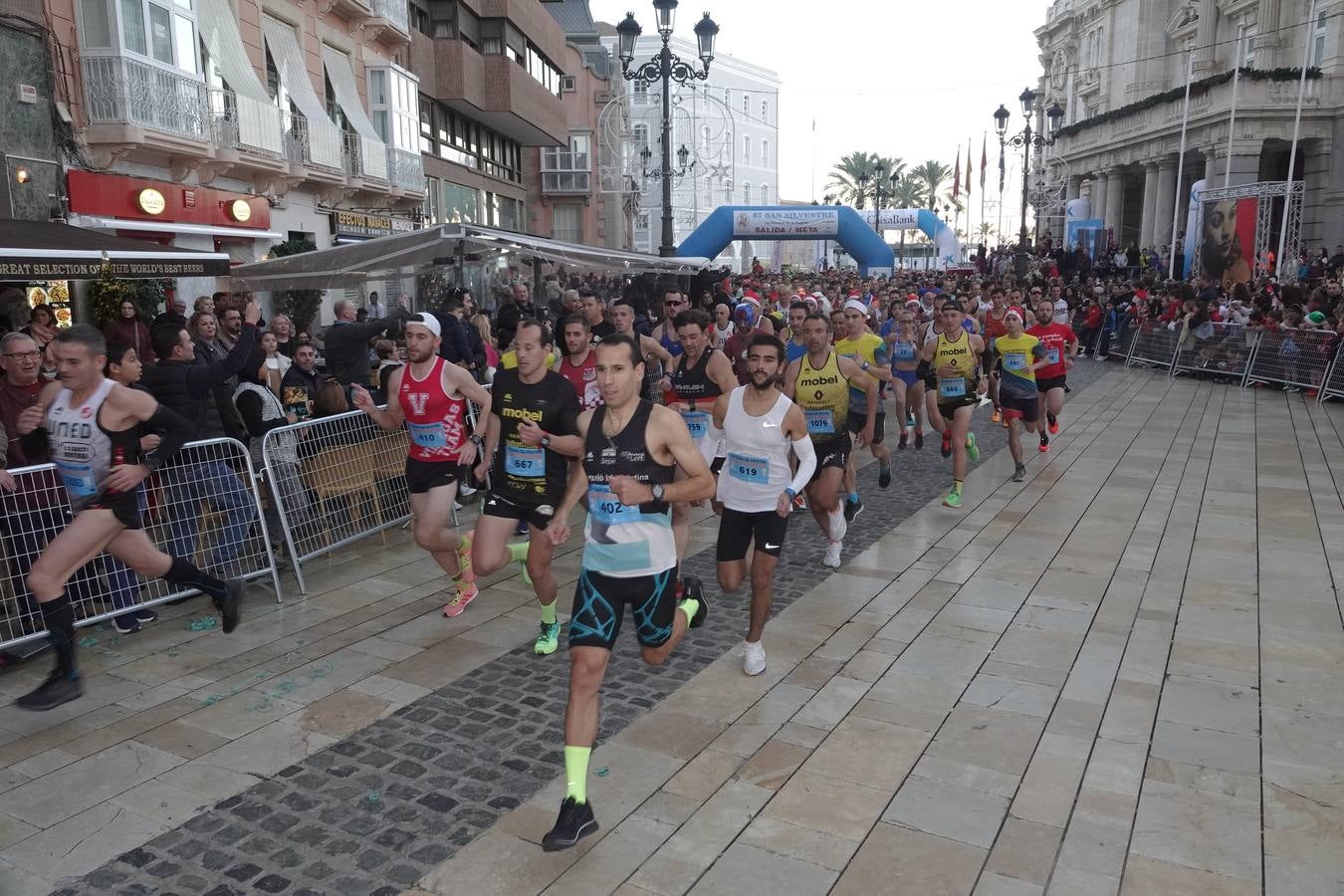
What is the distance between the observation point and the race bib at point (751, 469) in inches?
208

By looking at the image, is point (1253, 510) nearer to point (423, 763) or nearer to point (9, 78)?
point (423, 763)

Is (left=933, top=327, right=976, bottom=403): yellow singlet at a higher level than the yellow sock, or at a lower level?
higher

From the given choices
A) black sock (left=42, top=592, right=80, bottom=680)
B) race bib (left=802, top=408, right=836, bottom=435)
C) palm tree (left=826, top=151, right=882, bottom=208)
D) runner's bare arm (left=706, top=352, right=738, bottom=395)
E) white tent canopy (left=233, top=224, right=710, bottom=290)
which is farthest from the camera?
palm tree (left=826, top=151, right=882, bottom=208)

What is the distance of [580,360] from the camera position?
660 cm

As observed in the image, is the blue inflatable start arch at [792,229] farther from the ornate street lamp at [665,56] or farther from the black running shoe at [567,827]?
the black running shoe at [567,827]

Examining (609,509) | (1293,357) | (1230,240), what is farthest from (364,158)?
(1230,240)

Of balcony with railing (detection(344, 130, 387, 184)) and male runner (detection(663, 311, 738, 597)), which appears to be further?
balcony with railing (detection(344, 130, 387, 184))

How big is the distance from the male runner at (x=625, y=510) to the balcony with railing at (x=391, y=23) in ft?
70.9

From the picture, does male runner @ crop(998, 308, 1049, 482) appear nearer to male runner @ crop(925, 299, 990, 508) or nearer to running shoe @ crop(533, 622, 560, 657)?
male runner @ crop(925, 299, 990, 508)

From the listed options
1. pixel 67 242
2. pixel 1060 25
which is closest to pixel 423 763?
pixel 67 242

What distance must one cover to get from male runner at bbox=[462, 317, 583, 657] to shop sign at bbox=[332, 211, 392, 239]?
704 inches

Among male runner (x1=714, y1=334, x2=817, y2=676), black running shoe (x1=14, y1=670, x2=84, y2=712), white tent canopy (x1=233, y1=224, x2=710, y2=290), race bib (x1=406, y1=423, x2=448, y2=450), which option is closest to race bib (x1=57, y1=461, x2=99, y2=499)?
black running shoe (x1=14, y1=670, x2=84, y2=712)

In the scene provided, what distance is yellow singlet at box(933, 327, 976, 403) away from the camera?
365 inches

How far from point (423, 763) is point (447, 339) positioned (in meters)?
6.12
